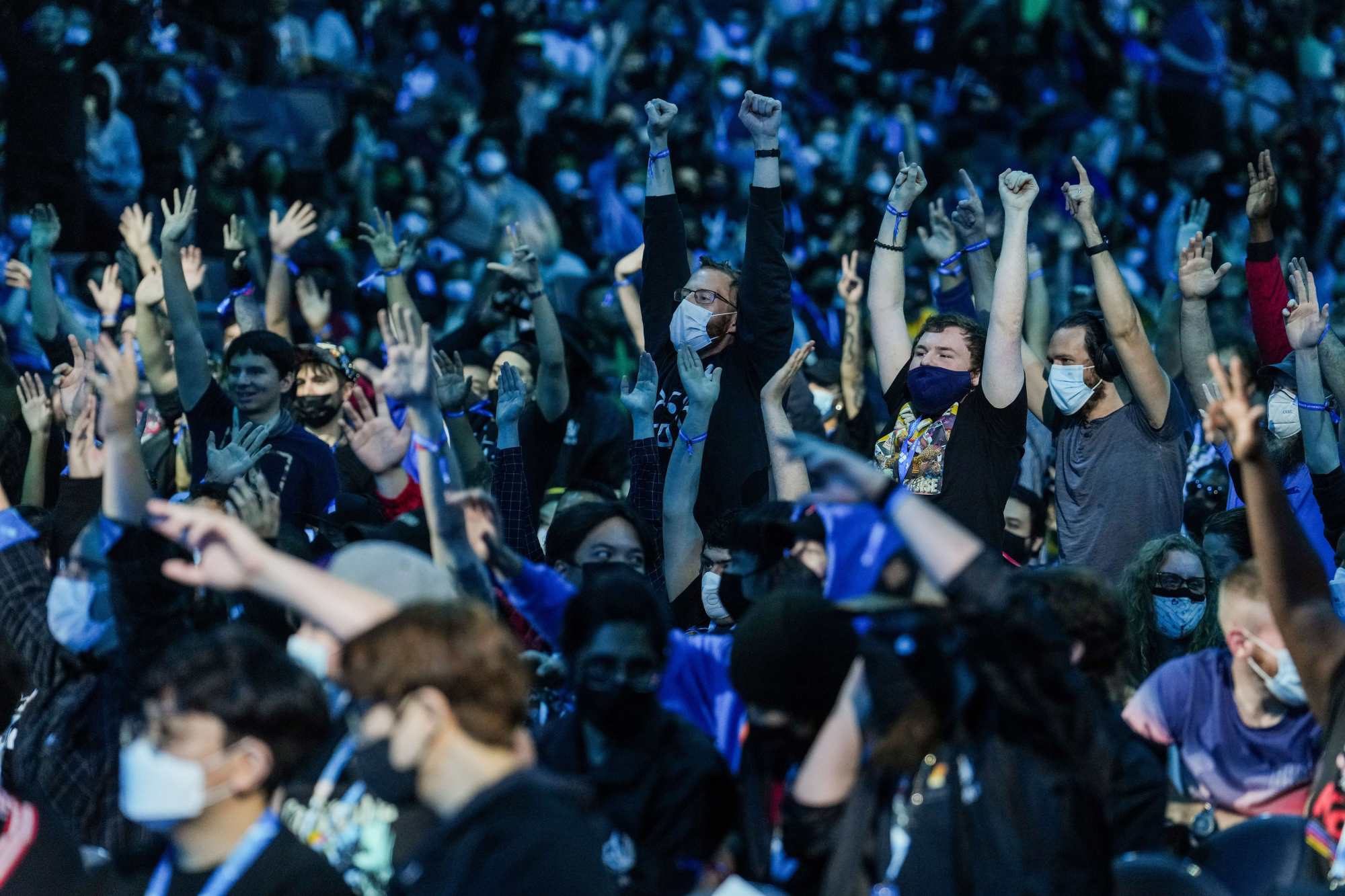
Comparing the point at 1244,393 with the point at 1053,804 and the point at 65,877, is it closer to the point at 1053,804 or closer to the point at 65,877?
the point at 1053,804

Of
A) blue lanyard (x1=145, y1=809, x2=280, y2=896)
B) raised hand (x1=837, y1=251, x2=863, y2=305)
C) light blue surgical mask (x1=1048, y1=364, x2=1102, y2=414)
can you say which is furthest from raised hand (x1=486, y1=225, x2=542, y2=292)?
blue lanyard (x1=145, y1=809, x2=280, y2=896)

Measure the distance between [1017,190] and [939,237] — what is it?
161 cm

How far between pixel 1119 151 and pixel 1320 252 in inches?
77.6

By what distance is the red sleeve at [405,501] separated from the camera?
465cm

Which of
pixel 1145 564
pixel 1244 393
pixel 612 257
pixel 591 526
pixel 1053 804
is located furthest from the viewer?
pixel 612 257

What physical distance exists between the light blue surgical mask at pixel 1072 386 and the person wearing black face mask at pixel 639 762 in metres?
2.69

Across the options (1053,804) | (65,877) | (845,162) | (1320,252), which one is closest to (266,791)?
(65,877)

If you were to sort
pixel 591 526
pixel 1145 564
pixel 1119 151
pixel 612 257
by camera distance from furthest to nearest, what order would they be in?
pixel 1119 151, pixel 612 257, pixel 1145 564, pixel 591 526

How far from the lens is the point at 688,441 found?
5.18m

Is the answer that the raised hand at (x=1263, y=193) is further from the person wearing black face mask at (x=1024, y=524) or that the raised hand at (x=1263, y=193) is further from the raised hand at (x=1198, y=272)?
the person wearing black face mask at (x=1024, y=524)

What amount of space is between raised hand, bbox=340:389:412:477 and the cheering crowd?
13mm

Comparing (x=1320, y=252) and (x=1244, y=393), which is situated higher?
(x=1244, y=393)

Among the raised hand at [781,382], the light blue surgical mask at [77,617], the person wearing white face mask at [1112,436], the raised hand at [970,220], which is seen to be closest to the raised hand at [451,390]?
the raised hand at [781,382]

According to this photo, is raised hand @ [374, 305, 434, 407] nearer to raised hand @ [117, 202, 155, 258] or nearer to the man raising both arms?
the man raising both arms
